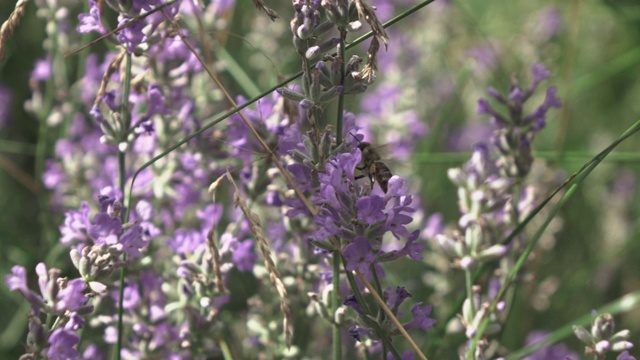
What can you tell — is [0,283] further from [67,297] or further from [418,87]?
[418,87]

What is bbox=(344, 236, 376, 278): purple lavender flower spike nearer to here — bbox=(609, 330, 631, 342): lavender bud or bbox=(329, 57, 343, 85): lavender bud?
bbox=(329, 57, 343, 85): lavender bud

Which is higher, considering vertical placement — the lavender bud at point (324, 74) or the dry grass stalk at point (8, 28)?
the dry grass stalk at point (8, 28)

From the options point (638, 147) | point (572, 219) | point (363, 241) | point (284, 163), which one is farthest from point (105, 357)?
point (638, 147)

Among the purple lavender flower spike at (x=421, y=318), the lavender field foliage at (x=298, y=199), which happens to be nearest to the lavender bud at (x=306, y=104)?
the lavender field foliage at (x=298, y=199)

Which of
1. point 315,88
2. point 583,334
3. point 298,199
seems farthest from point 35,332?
point 583,334

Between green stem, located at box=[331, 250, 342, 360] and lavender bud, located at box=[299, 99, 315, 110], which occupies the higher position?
lavender bud, located at box=[299, 99, 315, 110]

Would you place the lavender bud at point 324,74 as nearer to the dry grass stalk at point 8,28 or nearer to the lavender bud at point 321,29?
the lavender bud at point 321,29

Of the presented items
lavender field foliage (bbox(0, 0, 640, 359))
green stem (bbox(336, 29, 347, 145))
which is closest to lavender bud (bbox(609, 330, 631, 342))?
lavender field foliage (bbox(0, 0, 640, 359))

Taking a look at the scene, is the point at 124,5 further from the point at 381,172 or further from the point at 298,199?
the point at 381,172
